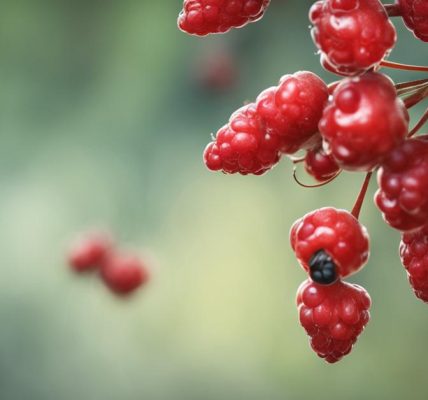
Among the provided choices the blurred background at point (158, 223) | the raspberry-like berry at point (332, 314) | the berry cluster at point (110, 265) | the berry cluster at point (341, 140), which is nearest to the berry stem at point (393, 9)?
the berry cluster at point (341, 140)

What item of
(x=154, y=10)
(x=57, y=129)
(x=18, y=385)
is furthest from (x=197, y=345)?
(x=154, y=10)

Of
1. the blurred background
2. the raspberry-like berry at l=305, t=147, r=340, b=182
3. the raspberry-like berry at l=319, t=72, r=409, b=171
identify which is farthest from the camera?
the blurred background

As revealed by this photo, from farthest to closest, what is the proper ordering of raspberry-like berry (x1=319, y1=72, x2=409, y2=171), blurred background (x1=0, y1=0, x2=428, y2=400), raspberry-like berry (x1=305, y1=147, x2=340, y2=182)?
1. blurred background (x1=0, y1=0, x2=428, y2=400)
2. raspberry-like berry (x1=305, y1=147, x2=340, y2=182)
3. raspberry-like berry (x1=319, y1=72, x2=409, y2=171)

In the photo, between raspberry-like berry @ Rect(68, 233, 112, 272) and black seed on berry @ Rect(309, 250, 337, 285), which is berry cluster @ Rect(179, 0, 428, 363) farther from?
raspberry-like berry @ Rect(68, 233, 112, 272)

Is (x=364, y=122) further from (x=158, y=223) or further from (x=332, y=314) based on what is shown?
(x=158, y=223)

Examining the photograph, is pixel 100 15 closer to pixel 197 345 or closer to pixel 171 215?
pixel 171 215

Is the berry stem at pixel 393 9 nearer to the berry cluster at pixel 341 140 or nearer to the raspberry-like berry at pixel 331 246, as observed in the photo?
the berry cluster at pixel 341 140

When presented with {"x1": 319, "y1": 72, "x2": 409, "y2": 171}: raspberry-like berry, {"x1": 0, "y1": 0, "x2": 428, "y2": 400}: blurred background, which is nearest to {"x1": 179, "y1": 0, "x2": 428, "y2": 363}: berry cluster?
{"x1": 319, "y1": 72, "x2": 409, "y2": 171}: raspberry-like berry
